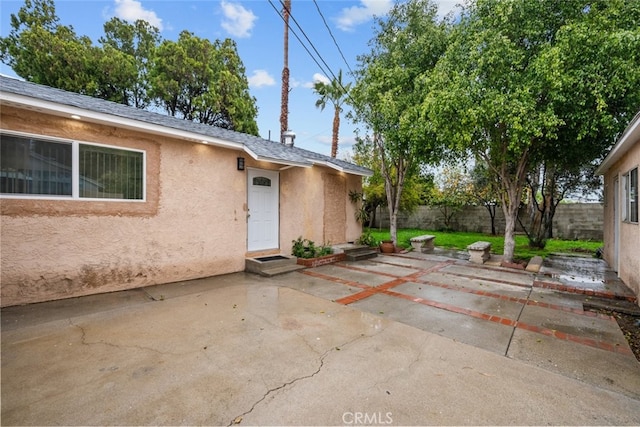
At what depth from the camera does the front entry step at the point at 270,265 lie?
280 inches

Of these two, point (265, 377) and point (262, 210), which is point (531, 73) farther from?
point (265, 377)

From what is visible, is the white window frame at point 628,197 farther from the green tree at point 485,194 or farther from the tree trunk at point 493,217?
the tree trunk at point 493,217

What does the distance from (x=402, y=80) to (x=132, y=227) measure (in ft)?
28.7

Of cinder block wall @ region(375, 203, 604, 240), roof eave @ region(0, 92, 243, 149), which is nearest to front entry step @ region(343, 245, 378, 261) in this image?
roof eave @ region(0, 92, 243, 149)

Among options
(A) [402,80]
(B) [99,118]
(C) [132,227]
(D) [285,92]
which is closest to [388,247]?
(A) [402,80]

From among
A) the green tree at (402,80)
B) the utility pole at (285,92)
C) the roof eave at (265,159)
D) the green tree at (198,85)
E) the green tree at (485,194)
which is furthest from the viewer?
the green tree at (198,85)

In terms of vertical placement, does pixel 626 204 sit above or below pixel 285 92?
below

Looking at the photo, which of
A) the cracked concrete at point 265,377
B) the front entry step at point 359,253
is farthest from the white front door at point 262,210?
the cracked concrete at point 265,377

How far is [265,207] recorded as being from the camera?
820cm

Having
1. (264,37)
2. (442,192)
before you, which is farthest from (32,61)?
(442,192)

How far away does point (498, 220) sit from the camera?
655 inches

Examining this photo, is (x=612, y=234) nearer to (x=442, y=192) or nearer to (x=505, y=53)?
(x=505, y=53)

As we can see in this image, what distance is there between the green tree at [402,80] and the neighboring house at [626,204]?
12.9 ft

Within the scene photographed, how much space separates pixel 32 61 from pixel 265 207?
17082 mm
